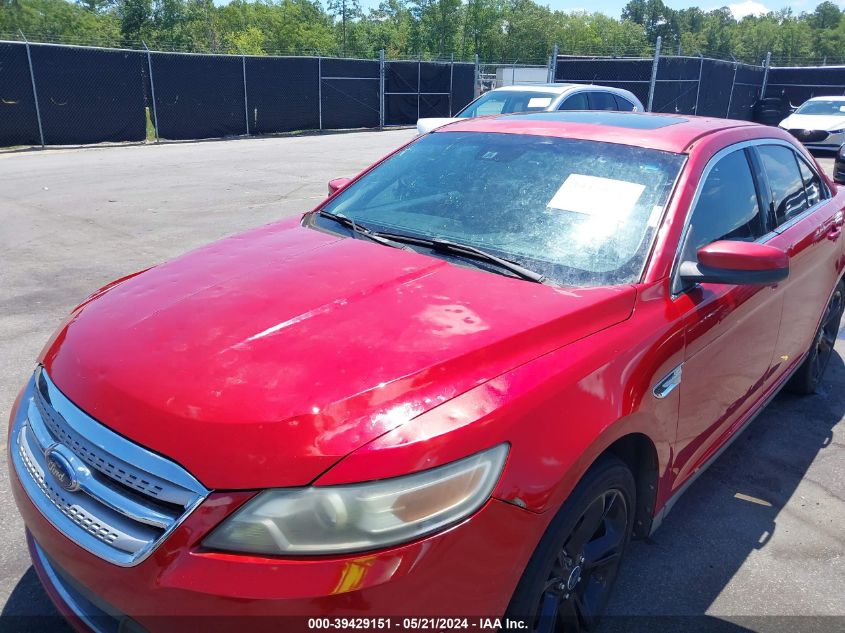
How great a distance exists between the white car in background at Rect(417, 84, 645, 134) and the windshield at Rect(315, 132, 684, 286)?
26.3 feet

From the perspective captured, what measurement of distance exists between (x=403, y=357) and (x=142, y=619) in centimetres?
92

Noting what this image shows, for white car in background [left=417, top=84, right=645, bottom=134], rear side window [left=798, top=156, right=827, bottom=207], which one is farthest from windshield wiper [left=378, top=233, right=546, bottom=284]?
white car in background [left=417, top=84, right=645, bottom=134]

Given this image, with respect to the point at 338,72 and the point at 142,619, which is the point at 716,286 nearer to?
the point at 142,619

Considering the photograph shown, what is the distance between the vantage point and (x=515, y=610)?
1814 mm

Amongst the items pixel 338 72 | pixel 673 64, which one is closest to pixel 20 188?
pixel 338 72

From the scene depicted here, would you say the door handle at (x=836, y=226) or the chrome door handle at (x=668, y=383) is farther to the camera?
the door handle at (x=836, y=226)

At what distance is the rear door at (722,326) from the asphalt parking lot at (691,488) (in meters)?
0.42

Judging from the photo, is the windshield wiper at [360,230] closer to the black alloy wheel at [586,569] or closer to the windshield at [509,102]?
the black alloy wheel at [586,569]

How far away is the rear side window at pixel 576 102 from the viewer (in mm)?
11344

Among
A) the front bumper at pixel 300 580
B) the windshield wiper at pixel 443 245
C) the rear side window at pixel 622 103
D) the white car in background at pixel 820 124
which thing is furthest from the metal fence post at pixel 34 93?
the white car in background at pixel 820 124

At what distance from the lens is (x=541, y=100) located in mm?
11391

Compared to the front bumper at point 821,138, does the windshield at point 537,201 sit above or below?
above

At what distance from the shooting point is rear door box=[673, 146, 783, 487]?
2.56 m

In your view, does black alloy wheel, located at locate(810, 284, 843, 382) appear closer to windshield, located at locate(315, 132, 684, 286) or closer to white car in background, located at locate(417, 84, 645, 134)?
windshield, located at locate(315, 132, 684, 286)
